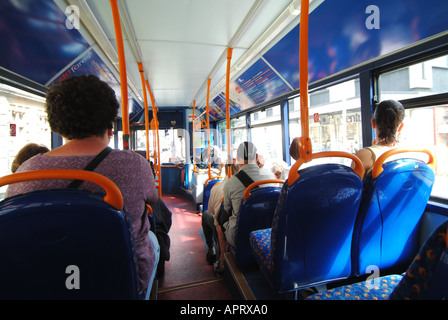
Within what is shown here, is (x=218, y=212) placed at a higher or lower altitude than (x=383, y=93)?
lower

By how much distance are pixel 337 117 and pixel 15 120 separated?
411 centimetres

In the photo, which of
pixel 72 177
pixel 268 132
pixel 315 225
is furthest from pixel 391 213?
pixel 268 132

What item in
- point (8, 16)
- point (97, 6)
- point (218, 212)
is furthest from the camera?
point (218, 212)

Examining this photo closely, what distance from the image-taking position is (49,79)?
281 cm

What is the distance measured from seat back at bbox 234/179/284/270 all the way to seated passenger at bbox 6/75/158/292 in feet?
2.72

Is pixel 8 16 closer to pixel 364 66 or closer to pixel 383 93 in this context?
pixel 364 66

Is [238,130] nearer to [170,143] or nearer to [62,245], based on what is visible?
[170,143]

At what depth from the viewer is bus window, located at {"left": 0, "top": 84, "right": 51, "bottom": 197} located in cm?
262

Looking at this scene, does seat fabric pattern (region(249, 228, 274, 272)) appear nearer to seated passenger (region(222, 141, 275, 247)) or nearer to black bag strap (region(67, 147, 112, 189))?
seated passenger (region(222, 141, 275, 247))

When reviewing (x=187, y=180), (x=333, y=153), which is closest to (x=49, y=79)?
(x=333, y=153)

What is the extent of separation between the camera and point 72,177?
721 mm

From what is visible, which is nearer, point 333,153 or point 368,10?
point 333,153

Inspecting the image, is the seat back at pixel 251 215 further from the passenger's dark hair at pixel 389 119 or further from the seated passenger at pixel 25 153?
the seated passenger at pixel 25 153

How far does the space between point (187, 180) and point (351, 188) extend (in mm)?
5895
